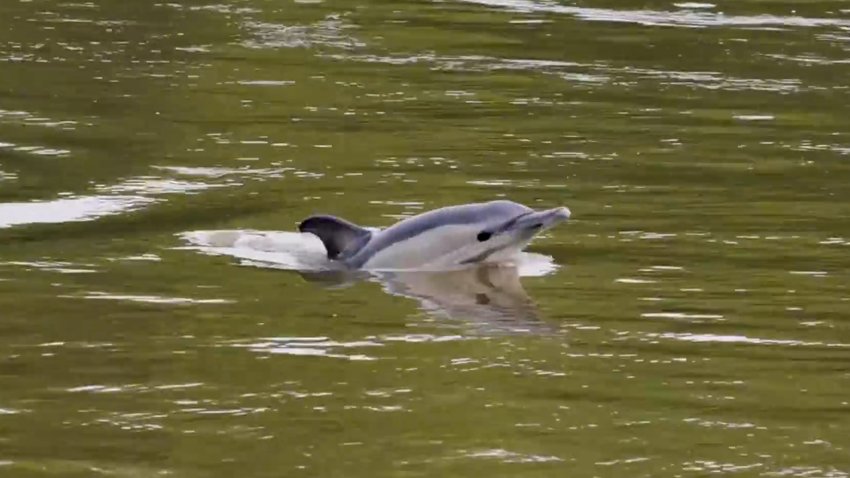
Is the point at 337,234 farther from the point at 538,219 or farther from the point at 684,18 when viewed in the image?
the point at 684,18

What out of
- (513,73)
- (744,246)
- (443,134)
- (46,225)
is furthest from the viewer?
(513,73)

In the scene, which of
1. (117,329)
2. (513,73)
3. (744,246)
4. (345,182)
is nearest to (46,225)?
(345,182)

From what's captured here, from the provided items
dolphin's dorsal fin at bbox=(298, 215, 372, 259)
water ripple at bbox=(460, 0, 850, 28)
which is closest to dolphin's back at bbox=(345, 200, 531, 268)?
dolphin's dorsal fin at bbox=(298, 215, 372, 259)

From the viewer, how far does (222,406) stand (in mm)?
7590

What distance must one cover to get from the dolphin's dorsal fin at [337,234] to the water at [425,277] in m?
0.34

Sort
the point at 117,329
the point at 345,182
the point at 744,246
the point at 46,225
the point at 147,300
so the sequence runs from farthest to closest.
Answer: the point at 345,182 → the point at 46,225 → the point at 744,246 → the point at 147,300 → the point at 117,329

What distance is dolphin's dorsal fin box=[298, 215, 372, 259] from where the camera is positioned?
10.6 m

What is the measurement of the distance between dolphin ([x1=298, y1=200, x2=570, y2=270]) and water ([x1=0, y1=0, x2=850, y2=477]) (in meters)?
0.19

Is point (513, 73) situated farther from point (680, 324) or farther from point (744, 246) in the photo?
point (680, 324)

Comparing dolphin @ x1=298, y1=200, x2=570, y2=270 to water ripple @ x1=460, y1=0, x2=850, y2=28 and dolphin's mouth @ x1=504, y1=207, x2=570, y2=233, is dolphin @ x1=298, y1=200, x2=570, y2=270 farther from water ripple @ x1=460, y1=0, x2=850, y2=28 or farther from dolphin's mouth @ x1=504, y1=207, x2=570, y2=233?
water ripple @ x1=460, y1=0, x2=850, y2=28

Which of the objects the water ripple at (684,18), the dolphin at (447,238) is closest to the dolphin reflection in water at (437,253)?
the dolphin at (447,238)

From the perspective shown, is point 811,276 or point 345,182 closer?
point 811,276

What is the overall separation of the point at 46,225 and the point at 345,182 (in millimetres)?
2057

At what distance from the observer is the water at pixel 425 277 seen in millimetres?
7219
